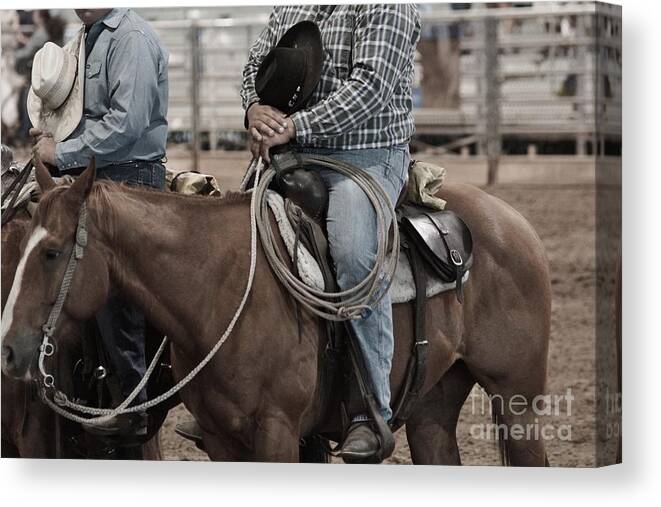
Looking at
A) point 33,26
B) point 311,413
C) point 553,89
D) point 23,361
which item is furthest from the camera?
point 553,89

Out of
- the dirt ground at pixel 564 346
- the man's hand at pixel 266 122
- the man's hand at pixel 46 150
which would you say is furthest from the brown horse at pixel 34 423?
the man's hand at pixel 266 122

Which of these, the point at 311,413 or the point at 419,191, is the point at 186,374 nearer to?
the point at 311,413

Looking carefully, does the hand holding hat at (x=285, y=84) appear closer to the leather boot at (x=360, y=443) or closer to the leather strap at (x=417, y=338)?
the leather strap at (x=417, y=338)

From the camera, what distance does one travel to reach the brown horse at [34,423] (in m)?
3.96

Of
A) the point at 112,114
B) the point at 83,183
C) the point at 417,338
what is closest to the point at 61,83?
the point at 112,114

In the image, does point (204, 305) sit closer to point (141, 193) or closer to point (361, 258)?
point (141, 193)

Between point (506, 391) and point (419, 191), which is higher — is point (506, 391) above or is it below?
below

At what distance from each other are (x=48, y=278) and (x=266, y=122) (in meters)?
0.82

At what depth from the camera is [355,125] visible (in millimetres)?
3787

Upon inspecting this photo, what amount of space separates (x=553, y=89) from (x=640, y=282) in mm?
2232

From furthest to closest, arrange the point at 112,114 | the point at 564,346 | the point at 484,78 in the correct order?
the point at 484,78
the point at 564,346
the point at 112,114

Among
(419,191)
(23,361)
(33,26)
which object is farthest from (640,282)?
(33,26)

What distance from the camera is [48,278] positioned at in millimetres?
3465

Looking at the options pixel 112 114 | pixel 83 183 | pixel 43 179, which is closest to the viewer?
pixel 83 183
